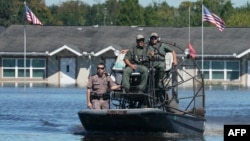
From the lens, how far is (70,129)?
87.5 ft

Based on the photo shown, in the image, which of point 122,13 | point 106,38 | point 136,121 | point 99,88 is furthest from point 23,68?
point 136,121

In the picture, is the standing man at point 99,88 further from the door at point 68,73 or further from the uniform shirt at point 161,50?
the door at point 68,73

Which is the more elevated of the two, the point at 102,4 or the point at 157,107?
the point at 102,4

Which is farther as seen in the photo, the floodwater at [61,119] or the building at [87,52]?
the building at [87,52]

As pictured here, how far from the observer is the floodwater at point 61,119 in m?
23.7

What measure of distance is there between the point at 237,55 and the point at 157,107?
165 feet

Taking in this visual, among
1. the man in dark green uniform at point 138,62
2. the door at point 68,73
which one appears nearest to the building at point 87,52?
the door at point 68,73

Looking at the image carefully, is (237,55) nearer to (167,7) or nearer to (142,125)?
(142,125)

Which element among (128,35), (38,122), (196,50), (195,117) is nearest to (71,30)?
(128,35)

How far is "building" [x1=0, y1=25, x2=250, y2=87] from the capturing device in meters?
74.6

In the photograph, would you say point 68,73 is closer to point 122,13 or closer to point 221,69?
point 221,69

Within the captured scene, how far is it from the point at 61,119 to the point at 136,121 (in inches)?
311

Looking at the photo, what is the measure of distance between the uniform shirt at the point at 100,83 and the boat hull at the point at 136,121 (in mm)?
635

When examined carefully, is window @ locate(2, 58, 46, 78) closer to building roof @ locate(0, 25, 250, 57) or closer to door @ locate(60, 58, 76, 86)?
building roof @ locate(0, 25, 250, 57)
